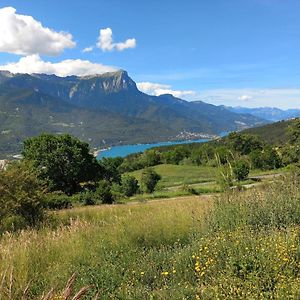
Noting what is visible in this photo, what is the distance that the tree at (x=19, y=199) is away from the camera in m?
11.6

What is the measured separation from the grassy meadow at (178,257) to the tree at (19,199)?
13.0 ft

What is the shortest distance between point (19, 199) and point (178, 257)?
279 inches

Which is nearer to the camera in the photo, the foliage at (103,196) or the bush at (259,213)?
the bush at (259,213)

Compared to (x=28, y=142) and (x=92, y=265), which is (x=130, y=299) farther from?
(x=28, y=142)

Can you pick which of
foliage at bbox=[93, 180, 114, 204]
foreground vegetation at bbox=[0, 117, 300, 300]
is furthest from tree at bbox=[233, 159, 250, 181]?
foreground vegetation at bbox=[0, 117, 300, 300]

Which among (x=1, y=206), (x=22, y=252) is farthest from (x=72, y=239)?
(x=1, y=206)

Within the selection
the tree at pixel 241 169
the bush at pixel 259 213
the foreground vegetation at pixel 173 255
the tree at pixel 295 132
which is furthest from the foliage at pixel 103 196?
the tree at pixel 295 132

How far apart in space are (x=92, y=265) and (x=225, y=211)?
279cm

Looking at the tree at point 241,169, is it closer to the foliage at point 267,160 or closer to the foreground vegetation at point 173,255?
the foliage at point 267,160

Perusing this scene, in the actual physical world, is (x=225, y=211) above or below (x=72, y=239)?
above

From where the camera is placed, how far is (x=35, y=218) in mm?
12133

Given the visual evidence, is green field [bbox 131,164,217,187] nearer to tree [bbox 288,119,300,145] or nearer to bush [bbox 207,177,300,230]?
tree [bbox 288,119,300,145]

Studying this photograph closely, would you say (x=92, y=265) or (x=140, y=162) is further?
(x=140, y=162)

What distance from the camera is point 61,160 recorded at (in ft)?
159
